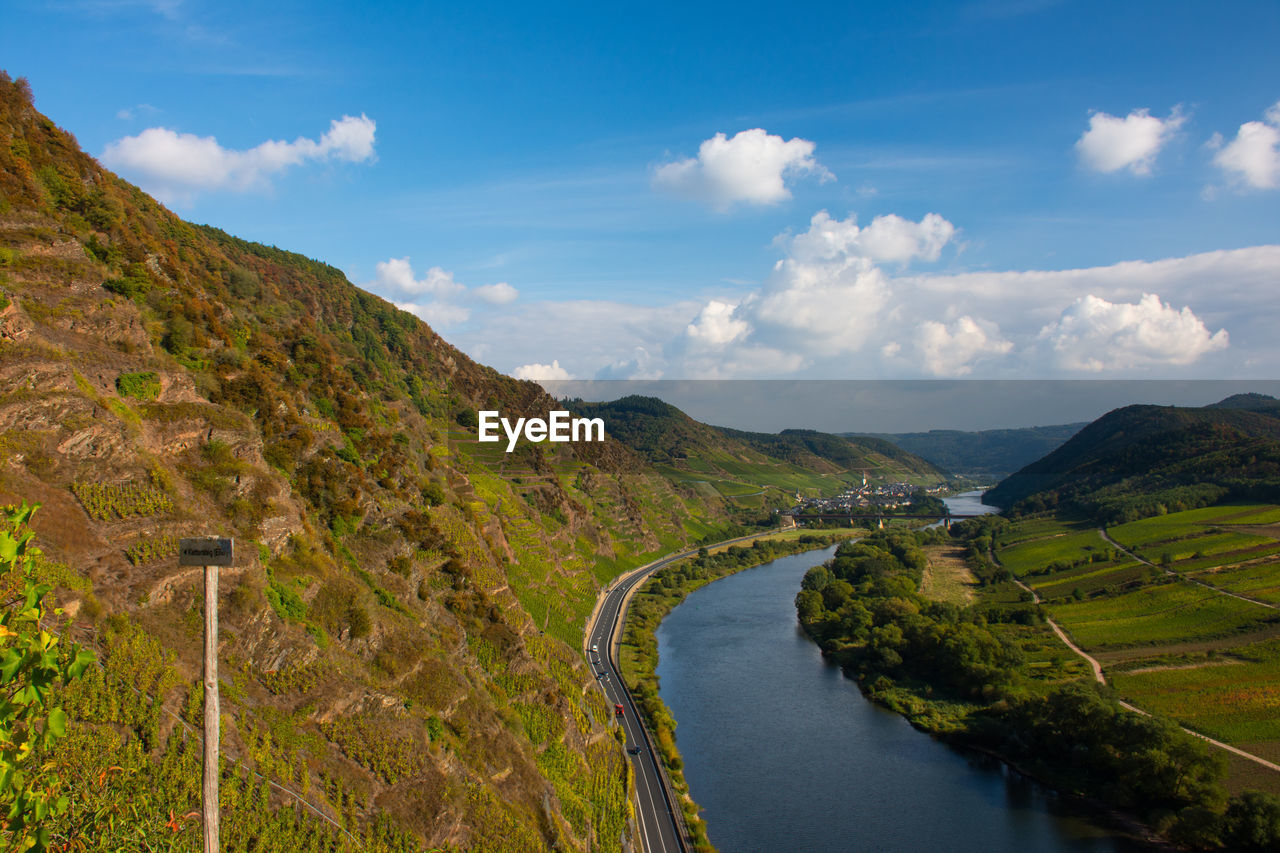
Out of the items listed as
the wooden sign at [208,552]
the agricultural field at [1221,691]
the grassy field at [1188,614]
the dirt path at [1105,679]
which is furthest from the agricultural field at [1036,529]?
the wooden sign at [208,552]

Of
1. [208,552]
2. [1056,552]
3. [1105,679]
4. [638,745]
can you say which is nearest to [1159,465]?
[1056,552]

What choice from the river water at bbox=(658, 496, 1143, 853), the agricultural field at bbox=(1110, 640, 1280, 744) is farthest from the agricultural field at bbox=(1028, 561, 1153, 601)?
the river water at bbox=(658, 496, 1143, 853)

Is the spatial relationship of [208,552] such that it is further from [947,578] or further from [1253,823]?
[947,578]

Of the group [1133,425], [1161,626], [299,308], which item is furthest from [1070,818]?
[1133,425]

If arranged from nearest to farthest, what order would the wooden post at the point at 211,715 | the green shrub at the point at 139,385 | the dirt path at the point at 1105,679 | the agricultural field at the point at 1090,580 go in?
the wooden post at the point at 211,715 → the green shrub at the point at 139,385 → the dirt path at the point at 1105,679 → the agricultural field at the point at 1090,580

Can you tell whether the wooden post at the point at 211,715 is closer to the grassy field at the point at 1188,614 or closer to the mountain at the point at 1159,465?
the grassy field at the point at 1188,614

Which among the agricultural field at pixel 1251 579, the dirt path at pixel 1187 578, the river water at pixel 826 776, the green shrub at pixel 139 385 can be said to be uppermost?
the green shrub at pixel 139 385

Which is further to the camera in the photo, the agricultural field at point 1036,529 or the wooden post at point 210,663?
the agricultural field at point 1036,529
